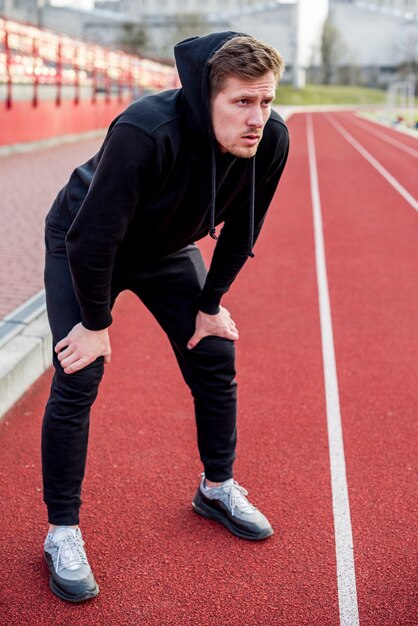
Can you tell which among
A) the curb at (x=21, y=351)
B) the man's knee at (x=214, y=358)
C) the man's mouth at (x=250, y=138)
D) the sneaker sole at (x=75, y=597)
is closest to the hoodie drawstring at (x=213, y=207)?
the man's mouth at (x=250, y=138)

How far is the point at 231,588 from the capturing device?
2.71 meters

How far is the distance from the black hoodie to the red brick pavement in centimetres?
274

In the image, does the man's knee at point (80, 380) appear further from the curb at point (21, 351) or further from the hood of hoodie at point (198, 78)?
the curb at point (21, 351)

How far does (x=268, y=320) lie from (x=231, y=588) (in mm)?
3434

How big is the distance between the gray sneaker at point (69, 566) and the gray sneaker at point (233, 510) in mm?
601

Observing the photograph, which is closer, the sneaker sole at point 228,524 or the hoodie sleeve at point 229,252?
the hoodie sleeve at point 229,252

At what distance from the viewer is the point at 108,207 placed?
2295 mm

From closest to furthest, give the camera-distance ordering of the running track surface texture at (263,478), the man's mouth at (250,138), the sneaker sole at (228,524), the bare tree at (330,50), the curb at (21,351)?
the man's mouth at (250,138)
the running track surface texture at (263,478)
the sneaker sole at (228,524)
the curb at (21,351)
the bare tree at (330,50)

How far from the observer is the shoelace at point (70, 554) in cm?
266

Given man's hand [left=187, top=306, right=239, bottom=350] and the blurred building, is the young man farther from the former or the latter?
the blurred building

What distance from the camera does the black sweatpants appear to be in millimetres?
2619

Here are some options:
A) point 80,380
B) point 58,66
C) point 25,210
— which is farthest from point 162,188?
point 58,66

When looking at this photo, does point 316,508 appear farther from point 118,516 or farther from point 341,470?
point 118,516

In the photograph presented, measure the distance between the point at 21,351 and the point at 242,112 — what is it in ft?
8.32
